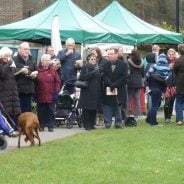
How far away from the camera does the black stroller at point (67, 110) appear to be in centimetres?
1581

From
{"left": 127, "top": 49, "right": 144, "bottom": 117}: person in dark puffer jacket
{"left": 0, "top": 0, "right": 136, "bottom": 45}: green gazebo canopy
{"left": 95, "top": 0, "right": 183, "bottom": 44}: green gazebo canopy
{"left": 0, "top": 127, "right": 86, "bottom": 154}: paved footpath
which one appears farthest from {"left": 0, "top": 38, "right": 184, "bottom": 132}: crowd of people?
{"left": 95, "top": 0, "right": 183, "bottom": 44}: green gazebo canopy

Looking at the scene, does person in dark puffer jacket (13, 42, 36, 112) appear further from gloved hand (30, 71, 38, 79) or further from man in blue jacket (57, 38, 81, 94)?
man in blue jacket (57, 38, 81, 94)

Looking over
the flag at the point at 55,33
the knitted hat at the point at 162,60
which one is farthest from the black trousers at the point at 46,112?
the flag at the point at 55,33

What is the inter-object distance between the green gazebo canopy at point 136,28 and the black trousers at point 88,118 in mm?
6072

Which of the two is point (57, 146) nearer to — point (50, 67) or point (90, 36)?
point (50, 67)

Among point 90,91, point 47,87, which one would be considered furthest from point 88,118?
point 47,87

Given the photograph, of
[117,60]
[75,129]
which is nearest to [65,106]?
[75,129]

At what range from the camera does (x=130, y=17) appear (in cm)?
2430

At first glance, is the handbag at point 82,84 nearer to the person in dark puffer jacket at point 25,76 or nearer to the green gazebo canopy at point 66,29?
A: the person in dark puffer jacket at point 25,76

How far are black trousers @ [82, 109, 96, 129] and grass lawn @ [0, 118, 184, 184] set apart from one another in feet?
4.36

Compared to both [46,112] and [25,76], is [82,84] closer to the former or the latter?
[46,112]

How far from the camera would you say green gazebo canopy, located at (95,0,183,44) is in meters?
21.7

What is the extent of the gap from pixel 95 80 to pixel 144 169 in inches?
228

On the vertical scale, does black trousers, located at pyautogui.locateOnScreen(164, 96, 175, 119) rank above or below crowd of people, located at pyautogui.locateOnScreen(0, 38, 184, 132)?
below
